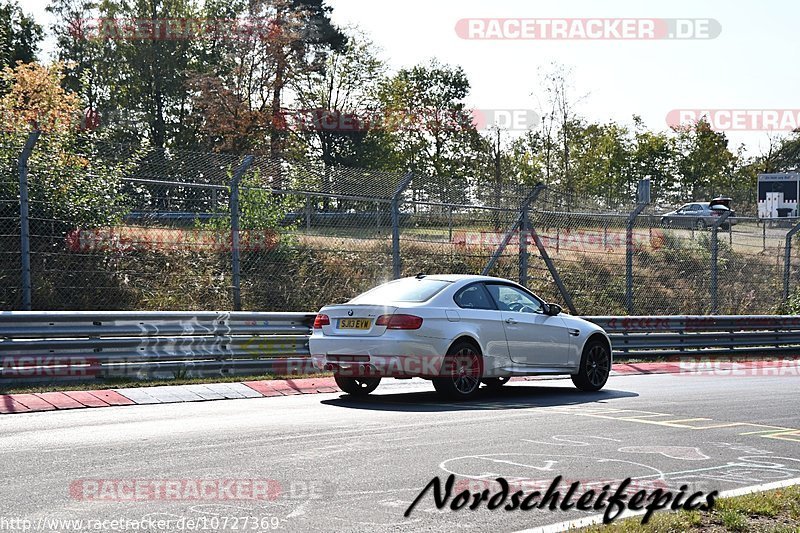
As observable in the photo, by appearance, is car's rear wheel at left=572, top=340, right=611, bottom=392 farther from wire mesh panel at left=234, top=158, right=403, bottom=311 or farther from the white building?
the white building

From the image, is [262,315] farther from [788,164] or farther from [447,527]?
[788,164]

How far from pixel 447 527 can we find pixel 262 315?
321 inches

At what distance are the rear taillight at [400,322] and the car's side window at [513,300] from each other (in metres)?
1.55

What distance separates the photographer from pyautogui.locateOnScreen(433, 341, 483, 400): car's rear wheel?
1163 cm

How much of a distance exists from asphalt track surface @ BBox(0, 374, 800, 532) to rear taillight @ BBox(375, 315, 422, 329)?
0.89m

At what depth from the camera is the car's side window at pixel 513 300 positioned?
12617 millimetres

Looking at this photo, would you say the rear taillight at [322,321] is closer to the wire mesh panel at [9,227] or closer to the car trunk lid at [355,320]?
the car trunk lid at [355,320]

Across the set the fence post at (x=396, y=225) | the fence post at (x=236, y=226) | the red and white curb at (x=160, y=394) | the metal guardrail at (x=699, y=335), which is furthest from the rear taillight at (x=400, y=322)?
the metal guardrail at (x=699, y=335)

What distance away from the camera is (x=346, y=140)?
6191 cm

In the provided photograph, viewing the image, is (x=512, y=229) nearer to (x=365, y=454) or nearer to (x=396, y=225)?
(x=396, y=225)

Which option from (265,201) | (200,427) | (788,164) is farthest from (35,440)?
(788,164)

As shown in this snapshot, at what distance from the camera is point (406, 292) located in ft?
39.5

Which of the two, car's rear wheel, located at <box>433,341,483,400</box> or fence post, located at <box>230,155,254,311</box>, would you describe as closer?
car's rear wheel, located at <box>433,341,483,400</box>

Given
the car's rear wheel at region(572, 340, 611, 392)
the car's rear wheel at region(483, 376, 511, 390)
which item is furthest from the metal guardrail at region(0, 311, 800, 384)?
the car's rear wheel at region(572, 340, 611, 392)
